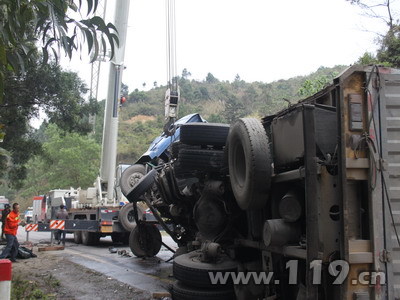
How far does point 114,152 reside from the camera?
13758 millimetres

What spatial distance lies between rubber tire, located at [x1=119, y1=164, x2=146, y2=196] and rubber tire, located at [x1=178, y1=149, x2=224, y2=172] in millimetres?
3962

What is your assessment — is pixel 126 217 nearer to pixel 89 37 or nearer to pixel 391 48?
pixel 391 48

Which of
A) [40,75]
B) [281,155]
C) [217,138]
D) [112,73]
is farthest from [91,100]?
[281,155]

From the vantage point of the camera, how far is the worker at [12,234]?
9547mm

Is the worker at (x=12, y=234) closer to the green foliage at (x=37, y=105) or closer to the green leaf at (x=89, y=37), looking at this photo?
the green foliage at (x=37, y=105)

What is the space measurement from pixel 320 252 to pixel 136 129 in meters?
72.2

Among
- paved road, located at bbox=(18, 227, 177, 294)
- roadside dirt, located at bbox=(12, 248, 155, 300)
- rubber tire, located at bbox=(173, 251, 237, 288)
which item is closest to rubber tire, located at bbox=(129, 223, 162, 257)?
paved road, located at bbox=(18, 227, 177, 294)

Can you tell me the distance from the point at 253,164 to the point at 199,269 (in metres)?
1.76

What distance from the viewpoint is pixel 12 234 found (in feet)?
31.5

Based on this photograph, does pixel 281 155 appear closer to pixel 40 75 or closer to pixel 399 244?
pixel 399 244

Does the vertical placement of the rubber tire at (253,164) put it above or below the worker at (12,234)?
above

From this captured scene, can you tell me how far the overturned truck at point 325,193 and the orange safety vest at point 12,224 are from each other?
6331mm

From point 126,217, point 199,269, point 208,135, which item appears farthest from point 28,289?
point 126,217

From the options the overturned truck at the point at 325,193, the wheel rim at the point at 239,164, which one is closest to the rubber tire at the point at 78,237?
the overturned truck at the point at 325,193
